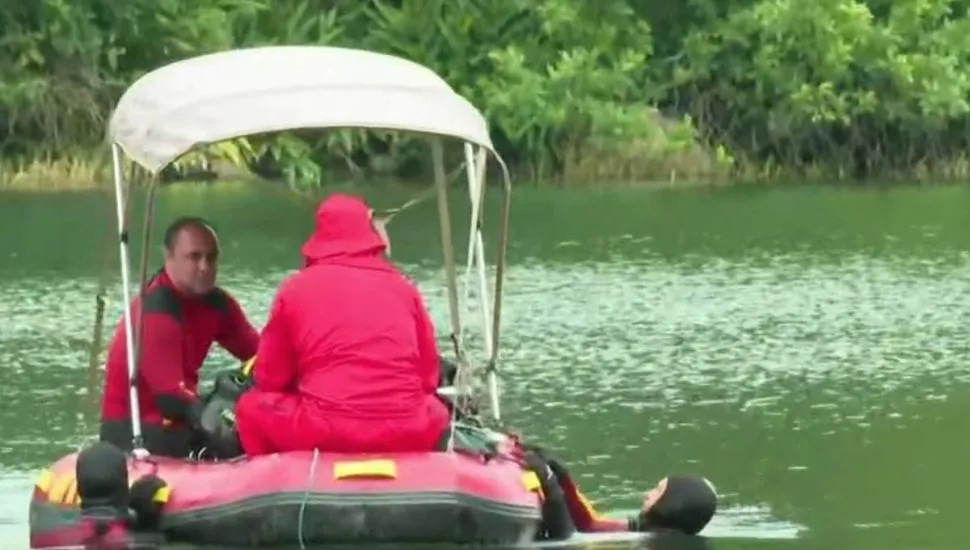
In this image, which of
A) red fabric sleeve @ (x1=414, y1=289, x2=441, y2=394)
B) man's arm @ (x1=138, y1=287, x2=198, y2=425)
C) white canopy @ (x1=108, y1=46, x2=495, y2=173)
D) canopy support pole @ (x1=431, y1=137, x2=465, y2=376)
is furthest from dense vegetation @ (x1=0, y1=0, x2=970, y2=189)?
red fabric sleeve @ (x1=414, y1=289, x2=441, y2=394)

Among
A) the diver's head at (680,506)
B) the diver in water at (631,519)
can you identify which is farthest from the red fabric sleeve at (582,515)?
the diver's head at (680,506)

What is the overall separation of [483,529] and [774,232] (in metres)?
21.3

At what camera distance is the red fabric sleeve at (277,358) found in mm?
9461

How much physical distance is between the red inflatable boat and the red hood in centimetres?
78

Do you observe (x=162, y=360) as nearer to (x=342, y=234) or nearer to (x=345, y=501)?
(x=342, y=234)

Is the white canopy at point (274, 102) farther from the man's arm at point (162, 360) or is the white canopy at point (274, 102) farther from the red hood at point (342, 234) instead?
the red hood at point (342, 234)

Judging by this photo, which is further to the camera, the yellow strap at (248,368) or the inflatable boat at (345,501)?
the yellow strap at (248,368)

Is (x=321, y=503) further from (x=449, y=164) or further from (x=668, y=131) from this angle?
(x=668, y=131)

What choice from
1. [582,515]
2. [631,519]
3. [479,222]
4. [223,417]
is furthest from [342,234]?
[631,519]

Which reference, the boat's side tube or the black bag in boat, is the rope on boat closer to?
the black bag in boat

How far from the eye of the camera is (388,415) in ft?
30.8

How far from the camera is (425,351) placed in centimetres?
965

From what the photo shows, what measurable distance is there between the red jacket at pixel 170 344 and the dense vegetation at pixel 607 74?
31393 millimetres

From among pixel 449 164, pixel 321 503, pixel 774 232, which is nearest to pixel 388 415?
pixel 321 503
